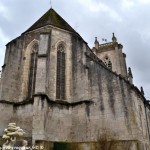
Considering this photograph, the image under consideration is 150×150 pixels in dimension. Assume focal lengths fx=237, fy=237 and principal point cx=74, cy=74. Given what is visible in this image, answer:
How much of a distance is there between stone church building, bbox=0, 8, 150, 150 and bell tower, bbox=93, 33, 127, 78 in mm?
13112

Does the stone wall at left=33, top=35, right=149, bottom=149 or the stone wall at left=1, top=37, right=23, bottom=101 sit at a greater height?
the stone wall at left=1, top=37, right=23, bottom=101

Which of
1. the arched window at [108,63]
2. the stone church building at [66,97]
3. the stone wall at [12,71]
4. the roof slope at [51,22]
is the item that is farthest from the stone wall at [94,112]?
the arched window at [108,63]

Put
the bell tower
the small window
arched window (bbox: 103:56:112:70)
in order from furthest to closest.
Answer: arched window (bbox: 103:56:112:70) → the bell tower → the small window

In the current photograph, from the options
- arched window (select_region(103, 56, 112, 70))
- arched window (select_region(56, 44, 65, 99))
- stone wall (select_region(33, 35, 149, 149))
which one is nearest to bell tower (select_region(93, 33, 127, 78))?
arched window (select_region(103, 56, 112, 70))

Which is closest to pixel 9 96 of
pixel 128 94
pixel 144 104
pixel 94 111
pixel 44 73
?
pixel 44 73

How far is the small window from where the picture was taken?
1886cm

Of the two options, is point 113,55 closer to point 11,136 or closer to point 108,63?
point 108,63

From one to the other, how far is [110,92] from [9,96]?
7796 millimetres

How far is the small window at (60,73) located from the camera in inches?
742

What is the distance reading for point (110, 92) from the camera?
57.5 feet

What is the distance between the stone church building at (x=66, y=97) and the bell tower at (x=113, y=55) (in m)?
13.1

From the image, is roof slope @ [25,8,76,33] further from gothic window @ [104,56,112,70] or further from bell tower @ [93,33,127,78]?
gothic window @ [104,56,112,70]

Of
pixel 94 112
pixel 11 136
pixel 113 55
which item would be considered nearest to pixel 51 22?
pixel 94 112

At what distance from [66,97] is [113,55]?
65.3 feet
